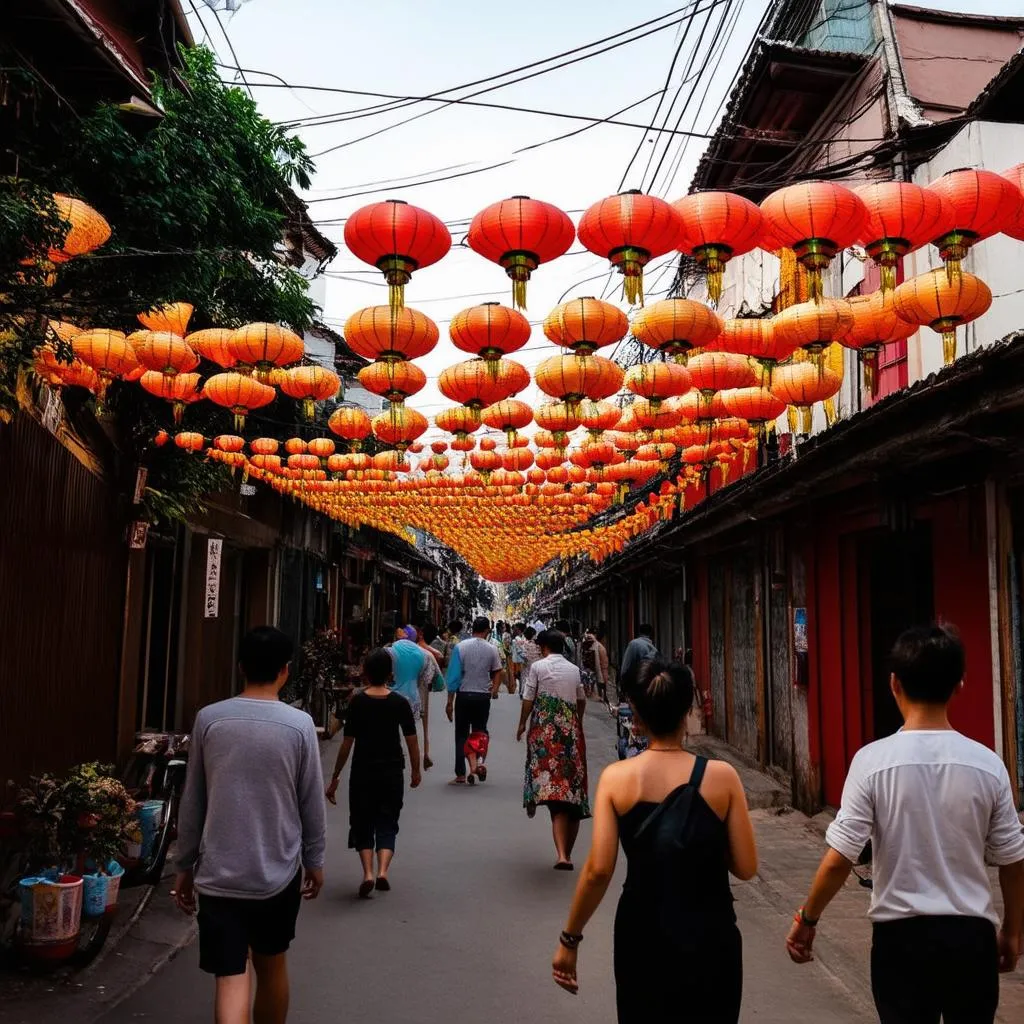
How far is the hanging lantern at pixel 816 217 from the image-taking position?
5812mm

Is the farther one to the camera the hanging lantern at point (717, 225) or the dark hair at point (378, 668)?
the dark hair at point (378, 668)

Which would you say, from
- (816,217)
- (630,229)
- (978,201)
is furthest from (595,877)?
(978,201)

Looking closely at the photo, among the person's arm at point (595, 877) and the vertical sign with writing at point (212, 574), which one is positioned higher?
the vertical sign with writing at point (212, 574)

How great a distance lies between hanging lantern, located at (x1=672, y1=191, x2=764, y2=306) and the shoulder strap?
3.84 meters

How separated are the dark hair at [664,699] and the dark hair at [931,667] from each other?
81cm

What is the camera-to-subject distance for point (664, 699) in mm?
3695

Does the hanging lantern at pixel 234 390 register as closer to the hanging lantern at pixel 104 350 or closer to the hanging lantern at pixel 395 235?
the hanging lantern at pixel 104 350

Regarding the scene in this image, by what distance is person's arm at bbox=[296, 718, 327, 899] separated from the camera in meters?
4.44

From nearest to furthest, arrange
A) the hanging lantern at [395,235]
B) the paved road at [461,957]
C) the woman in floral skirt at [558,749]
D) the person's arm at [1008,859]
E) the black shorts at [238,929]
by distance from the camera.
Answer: the person's arm at [1008,859]
the black shorts at [238,929]
the paved road at [461,957]
the hanging lantern at [395,235]
the woman in floral skirt at [558,749]

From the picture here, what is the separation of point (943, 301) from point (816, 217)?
1.13 m

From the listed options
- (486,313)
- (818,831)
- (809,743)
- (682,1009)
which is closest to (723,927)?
(682,1009)

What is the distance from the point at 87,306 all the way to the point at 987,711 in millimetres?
7679

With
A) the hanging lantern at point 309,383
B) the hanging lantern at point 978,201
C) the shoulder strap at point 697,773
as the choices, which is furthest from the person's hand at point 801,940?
the hanging lantern at point 309,383

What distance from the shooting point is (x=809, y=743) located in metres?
12.3
